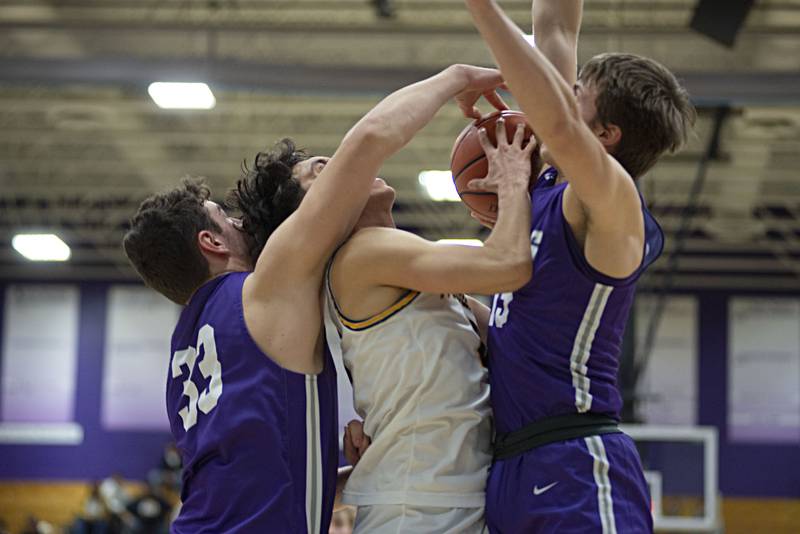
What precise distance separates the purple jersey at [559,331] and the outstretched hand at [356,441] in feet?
1.40

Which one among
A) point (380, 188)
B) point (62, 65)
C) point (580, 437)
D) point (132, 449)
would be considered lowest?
point (132, 449)

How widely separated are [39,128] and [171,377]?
46.3ft

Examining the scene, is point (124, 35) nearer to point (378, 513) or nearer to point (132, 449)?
point (378, 513)

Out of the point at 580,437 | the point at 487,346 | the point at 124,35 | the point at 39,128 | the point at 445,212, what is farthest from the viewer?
the point at 445,212

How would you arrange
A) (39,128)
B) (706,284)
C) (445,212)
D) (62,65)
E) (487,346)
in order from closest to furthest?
(487,346) < (62,65) < (39,128) < (445,212) < (706,284)

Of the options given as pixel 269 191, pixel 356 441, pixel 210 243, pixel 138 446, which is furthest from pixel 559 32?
pixel 138 446

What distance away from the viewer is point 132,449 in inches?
956

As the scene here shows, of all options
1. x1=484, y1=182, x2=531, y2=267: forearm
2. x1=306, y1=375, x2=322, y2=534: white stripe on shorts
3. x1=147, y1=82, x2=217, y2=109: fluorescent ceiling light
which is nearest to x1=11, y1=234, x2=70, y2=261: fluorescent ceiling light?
x1=147, y1=82, x2=217, y2=109: fluorescent ceiling light

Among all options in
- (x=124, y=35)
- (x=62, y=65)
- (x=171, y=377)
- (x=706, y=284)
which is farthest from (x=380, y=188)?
(x=706, y=284)

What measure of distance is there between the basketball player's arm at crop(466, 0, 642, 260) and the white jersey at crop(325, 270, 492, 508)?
2.09 feet

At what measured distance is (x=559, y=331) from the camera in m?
3.15

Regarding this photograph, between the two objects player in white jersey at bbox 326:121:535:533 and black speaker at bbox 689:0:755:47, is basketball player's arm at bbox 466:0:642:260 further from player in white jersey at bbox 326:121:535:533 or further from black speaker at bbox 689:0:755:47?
black speaker at bbox 689:0:755:47

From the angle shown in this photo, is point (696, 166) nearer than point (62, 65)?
No

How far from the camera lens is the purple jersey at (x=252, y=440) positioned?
3375mm
